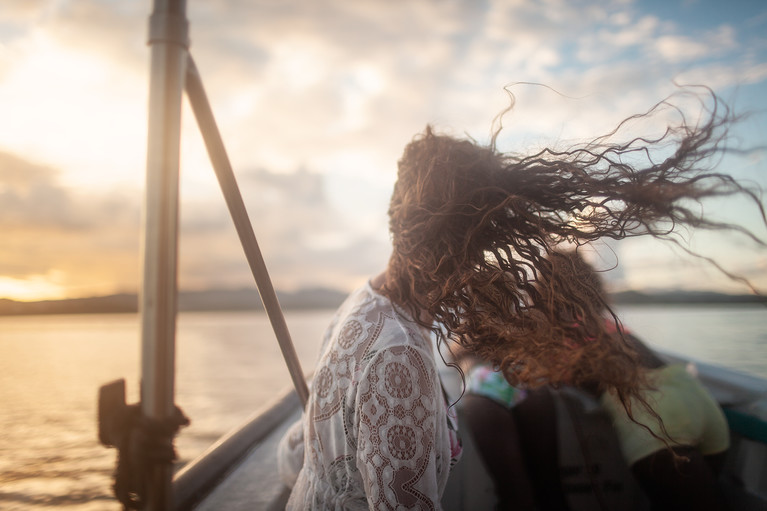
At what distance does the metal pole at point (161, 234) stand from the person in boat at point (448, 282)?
1.32ft

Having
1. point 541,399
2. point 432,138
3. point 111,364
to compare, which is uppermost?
point 432,138

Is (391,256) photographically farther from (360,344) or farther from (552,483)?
(552,483)

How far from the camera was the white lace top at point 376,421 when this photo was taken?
2.74 ft

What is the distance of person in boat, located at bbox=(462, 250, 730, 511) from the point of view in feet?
4.42

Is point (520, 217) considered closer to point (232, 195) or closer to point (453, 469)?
point (232, 195)

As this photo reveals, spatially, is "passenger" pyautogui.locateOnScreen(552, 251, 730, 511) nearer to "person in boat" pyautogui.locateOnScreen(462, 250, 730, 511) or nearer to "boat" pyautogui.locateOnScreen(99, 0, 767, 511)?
"person in boat" pyautogui.locateOnScreen(462, 250, 730, 511)

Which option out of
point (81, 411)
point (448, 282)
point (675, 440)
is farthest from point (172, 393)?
point (81, 411)

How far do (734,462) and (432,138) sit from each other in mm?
1738

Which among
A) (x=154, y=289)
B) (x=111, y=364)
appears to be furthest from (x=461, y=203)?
(x=111, y=364)

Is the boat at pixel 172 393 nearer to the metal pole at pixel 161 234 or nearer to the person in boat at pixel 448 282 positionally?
the metal pole at pixel 161 234

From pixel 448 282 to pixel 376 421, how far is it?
336 millimetres

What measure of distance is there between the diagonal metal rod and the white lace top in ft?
0.65

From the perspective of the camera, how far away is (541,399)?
1.76 m

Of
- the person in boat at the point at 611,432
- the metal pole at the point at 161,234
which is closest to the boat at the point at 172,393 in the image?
the metal pole at the point at 161,234
